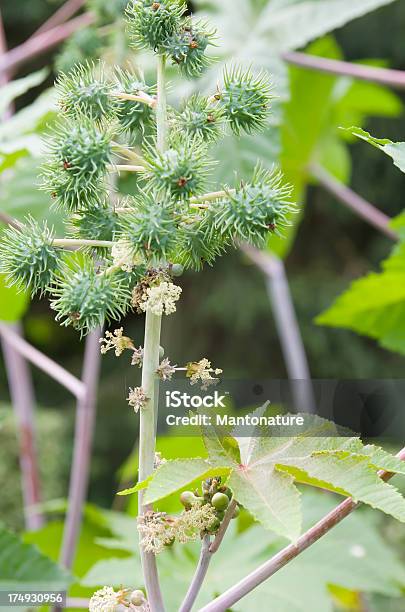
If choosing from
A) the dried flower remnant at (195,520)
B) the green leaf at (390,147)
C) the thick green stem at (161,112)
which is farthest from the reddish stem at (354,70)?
the dried flower remnant at (195,520)

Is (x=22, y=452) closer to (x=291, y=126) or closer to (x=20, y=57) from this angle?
(x=20, y=57)

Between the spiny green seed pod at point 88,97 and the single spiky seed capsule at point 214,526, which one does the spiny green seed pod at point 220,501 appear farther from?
the spiny green seed pod at point 88,97

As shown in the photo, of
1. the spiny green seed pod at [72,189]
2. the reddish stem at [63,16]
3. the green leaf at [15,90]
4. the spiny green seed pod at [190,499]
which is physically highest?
the reddish stem at [63,16]

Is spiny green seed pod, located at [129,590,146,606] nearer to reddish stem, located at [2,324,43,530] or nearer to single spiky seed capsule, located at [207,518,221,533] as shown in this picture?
single spiky seed capsule, located at [207,518,221,533]

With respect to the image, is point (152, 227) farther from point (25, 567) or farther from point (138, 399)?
point (25, 567)

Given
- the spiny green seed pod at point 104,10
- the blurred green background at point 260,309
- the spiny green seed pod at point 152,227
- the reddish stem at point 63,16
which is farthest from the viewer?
the blurred green background at point 260,309

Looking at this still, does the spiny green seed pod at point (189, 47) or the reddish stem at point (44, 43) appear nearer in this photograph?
the spiny green seed pod at point (189, 47)

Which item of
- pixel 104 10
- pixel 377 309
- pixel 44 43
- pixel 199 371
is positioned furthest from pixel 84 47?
pixel 199 371
